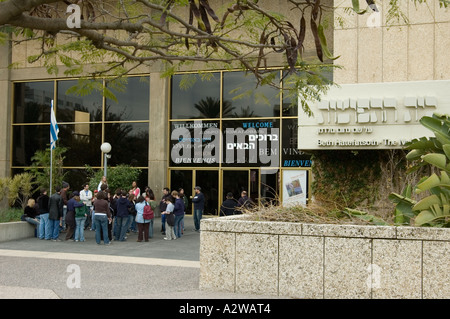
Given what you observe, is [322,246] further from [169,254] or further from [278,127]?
[278,127]

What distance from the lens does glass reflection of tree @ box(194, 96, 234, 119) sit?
961 inches

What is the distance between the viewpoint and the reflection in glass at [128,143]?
83.6 ft

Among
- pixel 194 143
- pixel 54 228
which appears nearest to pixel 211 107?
pixel 194 143

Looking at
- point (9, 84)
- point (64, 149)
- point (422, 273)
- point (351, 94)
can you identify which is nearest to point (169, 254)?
point (422, 273)

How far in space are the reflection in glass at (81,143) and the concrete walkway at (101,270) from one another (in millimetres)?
10836

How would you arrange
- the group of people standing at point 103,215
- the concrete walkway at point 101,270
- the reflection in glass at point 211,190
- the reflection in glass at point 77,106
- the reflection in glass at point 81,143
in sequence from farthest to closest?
the reflection in glass at point 77,106, the reflection in glass at point 81,143, the reflection in glass at point 211,190, the group of people standing at point 103,215, the concrete walkway at point 101,270

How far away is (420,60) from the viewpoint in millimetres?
18297

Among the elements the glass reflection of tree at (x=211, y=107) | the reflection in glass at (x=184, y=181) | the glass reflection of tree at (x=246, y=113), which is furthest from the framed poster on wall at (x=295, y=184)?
the reflection in glass at (x=184, y=181)

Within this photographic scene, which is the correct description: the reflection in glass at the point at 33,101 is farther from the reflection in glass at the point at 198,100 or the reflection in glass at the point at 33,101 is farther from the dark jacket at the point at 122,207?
the dark jacket at the point at 122,207

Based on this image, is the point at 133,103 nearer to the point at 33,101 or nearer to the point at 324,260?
the point at 33,101

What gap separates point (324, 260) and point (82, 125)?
21.4m

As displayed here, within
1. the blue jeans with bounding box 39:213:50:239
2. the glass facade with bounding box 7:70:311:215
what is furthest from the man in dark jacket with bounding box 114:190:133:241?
the glass facade with bounding box 7:70:311:215

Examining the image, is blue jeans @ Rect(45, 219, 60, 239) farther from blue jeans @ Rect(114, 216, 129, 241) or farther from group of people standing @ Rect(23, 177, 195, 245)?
blue jeans @ Rect(114, 216, 129, 241)

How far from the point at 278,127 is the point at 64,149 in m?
10.3
